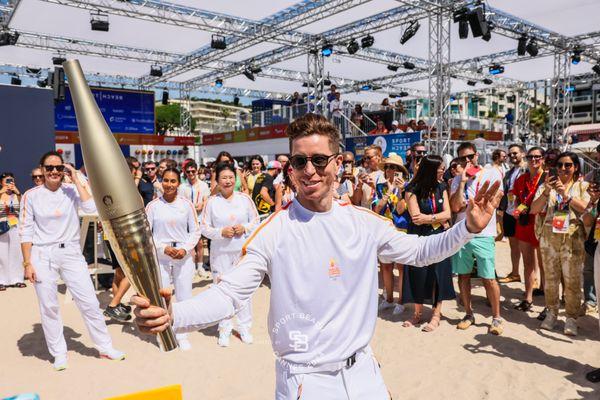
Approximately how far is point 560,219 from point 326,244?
13.4 feet

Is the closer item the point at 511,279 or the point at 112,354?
the point at 112,354

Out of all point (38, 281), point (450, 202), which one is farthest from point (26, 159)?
point (450, 202)

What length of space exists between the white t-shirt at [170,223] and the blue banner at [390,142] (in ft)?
31.7

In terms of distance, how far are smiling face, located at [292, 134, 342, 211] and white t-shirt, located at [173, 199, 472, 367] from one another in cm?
5

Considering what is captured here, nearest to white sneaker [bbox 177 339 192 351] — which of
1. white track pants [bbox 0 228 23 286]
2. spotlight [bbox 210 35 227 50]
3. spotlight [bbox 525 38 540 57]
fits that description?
white track pants [bbox 0 228 23 286]

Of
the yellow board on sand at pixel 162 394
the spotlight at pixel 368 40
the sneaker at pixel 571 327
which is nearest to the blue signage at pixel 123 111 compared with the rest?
the spotlight at pixel 368 40

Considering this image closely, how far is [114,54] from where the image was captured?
72.4 ft

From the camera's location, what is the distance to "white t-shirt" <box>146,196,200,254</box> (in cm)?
505

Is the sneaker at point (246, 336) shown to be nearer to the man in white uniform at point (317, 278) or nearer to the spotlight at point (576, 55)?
the man in white uniform at point (317, 278)

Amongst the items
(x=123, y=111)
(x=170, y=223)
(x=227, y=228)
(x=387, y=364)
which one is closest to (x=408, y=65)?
(x=123, y=111)

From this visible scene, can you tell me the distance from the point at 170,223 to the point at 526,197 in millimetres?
4588

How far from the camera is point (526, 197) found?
6.06m

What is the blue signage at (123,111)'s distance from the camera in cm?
2162

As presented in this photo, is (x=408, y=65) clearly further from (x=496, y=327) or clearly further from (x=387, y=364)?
(x=387, y=364)
